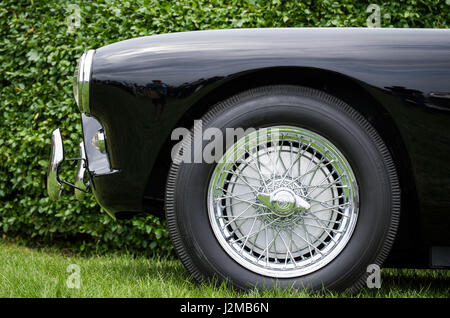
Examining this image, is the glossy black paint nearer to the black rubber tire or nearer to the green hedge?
the black rubber tire

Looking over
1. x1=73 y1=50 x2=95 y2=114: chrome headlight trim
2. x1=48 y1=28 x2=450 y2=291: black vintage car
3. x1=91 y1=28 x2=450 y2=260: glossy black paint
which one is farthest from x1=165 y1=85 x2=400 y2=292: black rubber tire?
x1=73 y1=50 x2=95 y2=114: chrome headlight trim

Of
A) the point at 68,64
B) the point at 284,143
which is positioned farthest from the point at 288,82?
the point at 68,64

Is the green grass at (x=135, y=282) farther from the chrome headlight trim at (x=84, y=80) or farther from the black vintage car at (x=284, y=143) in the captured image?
the chrome headlight trim at (x=84, y=80)

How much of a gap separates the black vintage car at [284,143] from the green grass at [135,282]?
0.36 feet

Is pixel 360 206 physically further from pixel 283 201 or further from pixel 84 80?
pixel 84 80

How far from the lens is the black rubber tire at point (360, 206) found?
5.77 ft

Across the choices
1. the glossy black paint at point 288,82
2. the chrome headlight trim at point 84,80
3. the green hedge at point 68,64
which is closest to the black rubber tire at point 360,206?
the glossy black paint at point 288,82

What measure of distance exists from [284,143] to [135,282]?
95 cm

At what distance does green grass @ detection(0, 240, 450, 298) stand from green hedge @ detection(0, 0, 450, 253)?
0.46 meters

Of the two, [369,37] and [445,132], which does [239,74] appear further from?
[445,132]

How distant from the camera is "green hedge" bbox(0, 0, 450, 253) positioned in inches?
129

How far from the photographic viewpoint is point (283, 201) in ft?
5.93

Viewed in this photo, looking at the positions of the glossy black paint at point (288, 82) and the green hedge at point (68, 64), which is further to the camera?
the green hedge at point (68, 64)

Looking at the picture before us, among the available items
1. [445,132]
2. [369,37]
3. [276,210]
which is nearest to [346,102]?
[369,37]
